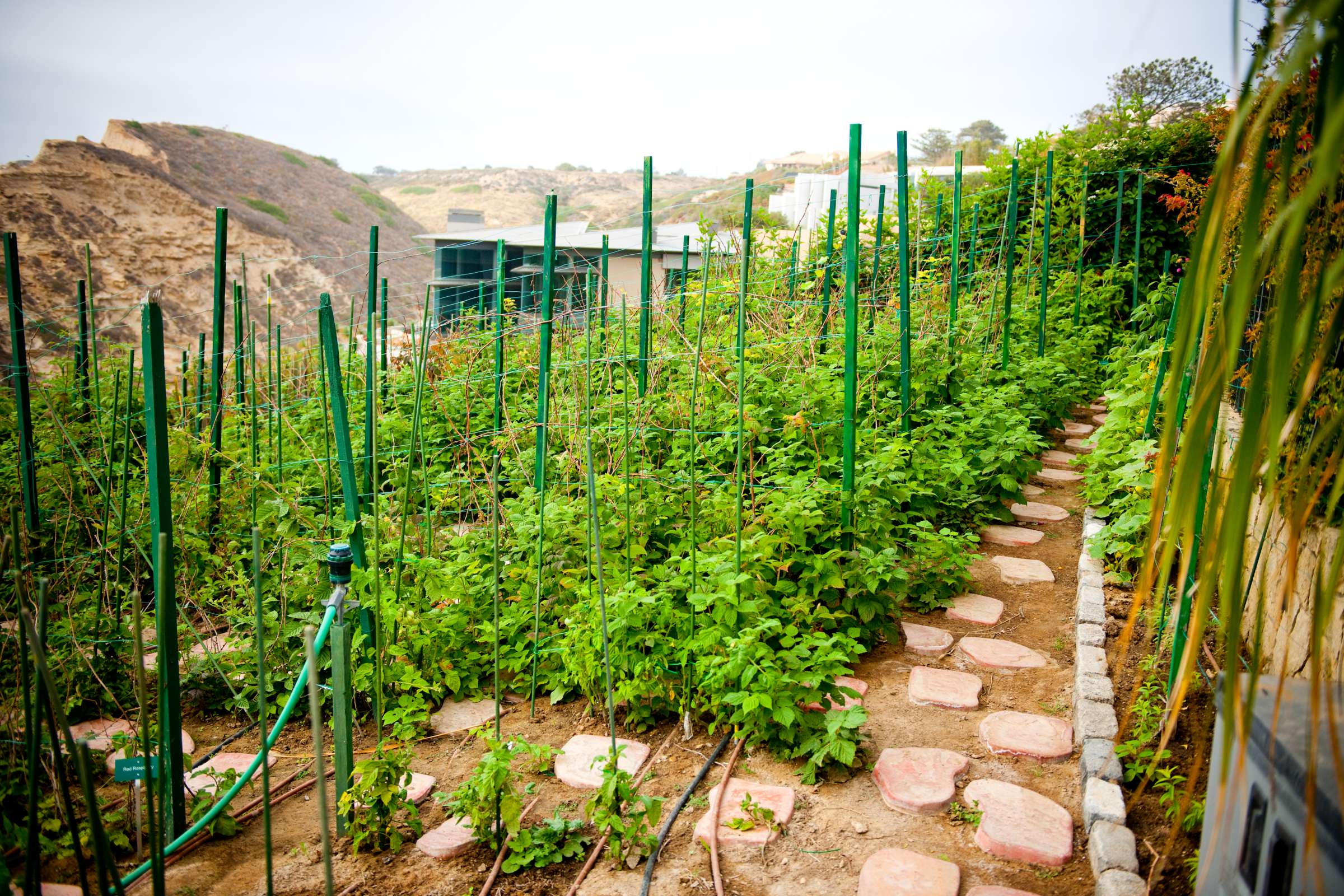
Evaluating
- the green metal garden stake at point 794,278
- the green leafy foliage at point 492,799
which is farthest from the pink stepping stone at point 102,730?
the green metal garden stake at point 794,278

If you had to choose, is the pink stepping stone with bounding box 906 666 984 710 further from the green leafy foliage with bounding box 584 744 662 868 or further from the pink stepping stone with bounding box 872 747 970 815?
the green leafy foliage with bounding box 584 744 662 868

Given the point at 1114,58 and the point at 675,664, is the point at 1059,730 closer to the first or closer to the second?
the point at 675,664

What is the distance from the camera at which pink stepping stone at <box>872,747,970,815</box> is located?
2020 millimetres

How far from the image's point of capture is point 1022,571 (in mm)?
3404

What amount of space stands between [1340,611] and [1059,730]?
0.83 m

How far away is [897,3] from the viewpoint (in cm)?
764

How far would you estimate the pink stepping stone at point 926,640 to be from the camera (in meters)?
2.81

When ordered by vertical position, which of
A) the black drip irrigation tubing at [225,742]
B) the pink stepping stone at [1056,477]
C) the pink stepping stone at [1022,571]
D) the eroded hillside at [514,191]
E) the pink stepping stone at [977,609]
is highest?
the eroded hillside at [514,191]

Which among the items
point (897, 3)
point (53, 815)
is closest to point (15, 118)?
point (897, 3)

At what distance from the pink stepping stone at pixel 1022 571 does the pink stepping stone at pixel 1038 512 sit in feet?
1.61

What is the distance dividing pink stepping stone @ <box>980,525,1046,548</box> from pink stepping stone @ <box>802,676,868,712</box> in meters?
1.38

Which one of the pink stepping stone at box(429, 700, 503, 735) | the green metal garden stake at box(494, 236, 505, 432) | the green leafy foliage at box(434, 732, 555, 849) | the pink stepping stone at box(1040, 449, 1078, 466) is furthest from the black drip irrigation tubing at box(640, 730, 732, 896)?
the pink stepping stone at box(1040, 449, 1078, 466)

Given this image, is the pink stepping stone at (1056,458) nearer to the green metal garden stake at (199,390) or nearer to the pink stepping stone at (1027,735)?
the pink stepping stone at (1027,735)

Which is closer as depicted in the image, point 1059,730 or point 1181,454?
point 1181,454
